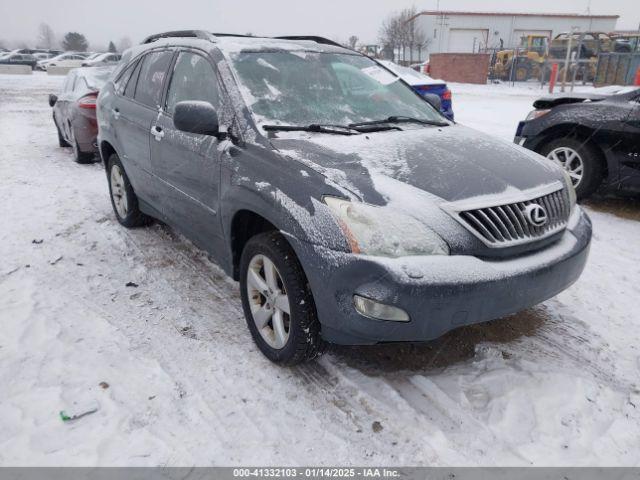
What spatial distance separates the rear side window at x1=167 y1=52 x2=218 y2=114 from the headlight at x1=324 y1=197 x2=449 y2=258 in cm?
138

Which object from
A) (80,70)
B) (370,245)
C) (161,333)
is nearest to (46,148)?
(80,70)

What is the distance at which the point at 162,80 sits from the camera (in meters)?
3.85

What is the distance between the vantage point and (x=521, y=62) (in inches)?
1052

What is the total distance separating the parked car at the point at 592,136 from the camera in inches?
200

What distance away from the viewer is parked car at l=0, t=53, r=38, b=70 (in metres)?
39.1

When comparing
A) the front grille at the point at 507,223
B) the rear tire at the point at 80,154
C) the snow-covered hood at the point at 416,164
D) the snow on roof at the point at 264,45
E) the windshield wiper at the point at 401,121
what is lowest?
the rear tire at the point at 80,154

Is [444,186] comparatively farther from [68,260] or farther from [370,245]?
[68,260]

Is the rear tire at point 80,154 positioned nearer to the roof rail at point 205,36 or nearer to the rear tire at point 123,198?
the rear tire at point 123,198

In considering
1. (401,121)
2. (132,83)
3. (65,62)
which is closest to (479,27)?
(65,62)

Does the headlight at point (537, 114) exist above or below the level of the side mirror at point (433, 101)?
below

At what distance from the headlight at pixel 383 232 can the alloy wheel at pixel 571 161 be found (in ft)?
13.1

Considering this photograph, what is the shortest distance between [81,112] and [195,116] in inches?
217

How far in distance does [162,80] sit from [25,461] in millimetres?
2823

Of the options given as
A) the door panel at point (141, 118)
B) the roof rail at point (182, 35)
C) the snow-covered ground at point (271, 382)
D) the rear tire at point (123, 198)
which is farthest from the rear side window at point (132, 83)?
the snow-covered ground at point (271, 382)
